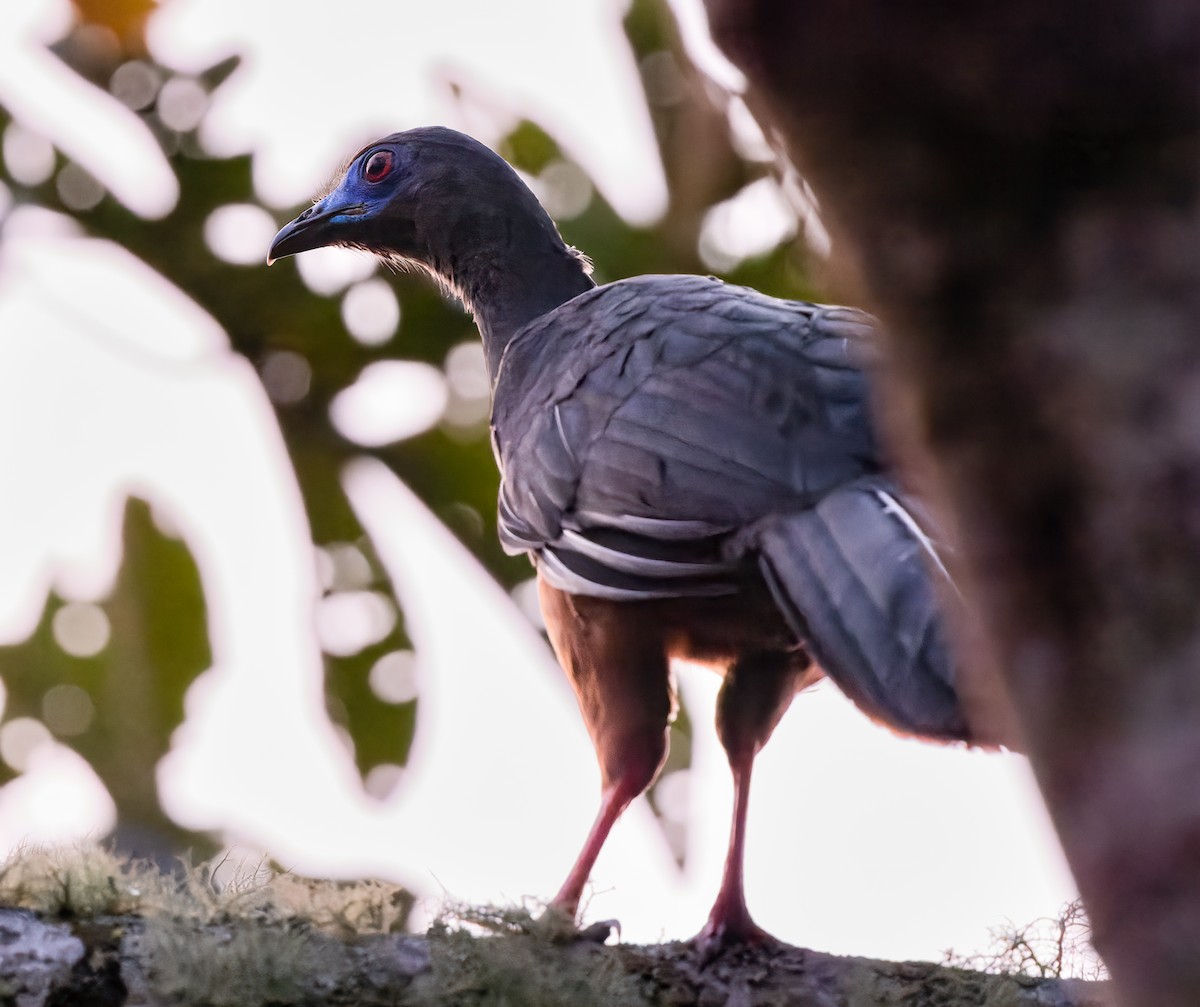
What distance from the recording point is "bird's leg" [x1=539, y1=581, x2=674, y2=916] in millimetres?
3748

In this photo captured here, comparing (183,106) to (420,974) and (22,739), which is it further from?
(420,974)

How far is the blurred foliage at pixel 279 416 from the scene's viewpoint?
5.56 m

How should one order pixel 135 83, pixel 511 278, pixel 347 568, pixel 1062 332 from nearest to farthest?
pixel 1062 332, pixel 511 278, pixel 135 83, pixel 347 568

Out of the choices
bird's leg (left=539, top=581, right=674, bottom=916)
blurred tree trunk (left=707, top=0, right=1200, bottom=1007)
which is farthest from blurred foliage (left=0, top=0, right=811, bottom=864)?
blurred tree trunk (left=707, top=0, right=1200, bottom=1007)

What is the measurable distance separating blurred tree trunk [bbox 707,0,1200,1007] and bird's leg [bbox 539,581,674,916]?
9.45ft

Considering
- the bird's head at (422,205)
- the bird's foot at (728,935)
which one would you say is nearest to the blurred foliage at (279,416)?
the bird's head at (422,205)

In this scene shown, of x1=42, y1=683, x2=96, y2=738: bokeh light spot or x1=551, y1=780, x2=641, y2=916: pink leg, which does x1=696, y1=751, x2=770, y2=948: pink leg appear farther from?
x1=42, y1=683, x2=96, y2=738: bokeh light spot

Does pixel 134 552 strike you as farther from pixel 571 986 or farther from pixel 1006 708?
pixel 1006 708

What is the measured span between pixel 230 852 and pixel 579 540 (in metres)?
1.05

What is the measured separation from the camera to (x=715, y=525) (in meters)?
3.27

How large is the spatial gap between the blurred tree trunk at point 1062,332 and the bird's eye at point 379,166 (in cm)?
442

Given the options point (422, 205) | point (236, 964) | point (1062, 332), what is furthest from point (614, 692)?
point (1062, 332)

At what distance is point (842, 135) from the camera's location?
2.73 feet

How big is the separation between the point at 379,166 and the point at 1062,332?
453 centimetres
